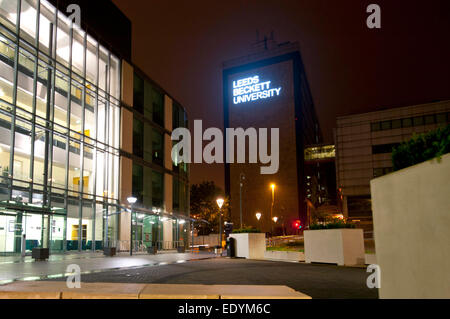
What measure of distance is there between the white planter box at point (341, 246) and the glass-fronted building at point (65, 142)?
16655 mm

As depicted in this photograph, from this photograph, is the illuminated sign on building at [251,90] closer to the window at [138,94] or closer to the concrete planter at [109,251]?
the window at [138,94]

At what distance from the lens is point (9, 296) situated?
6.45 metres

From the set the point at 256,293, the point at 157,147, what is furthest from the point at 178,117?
the point at 256,293

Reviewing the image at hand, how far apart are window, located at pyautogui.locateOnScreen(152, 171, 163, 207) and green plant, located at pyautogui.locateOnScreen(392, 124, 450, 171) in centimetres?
3546

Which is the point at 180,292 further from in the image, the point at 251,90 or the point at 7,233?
the point at 251,90

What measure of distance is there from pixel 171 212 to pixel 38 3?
82.3 ft

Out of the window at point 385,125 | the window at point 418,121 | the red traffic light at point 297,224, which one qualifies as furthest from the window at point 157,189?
the window at point 418,121

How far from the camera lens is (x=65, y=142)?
29.0m

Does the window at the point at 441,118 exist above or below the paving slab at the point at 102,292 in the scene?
above

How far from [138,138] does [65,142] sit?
1086 cm

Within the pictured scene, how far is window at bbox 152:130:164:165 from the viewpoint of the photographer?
42.6m

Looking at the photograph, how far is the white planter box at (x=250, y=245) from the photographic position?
81.7ft

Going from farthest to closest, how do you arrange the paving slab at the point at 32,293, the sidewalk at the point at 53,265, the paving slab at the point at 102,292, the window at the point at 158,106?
the window at the point at 158,106
the sidewalk at the point at 53,265
the paving slab at the point at 32,293
the paving slab at the point at 102,292
